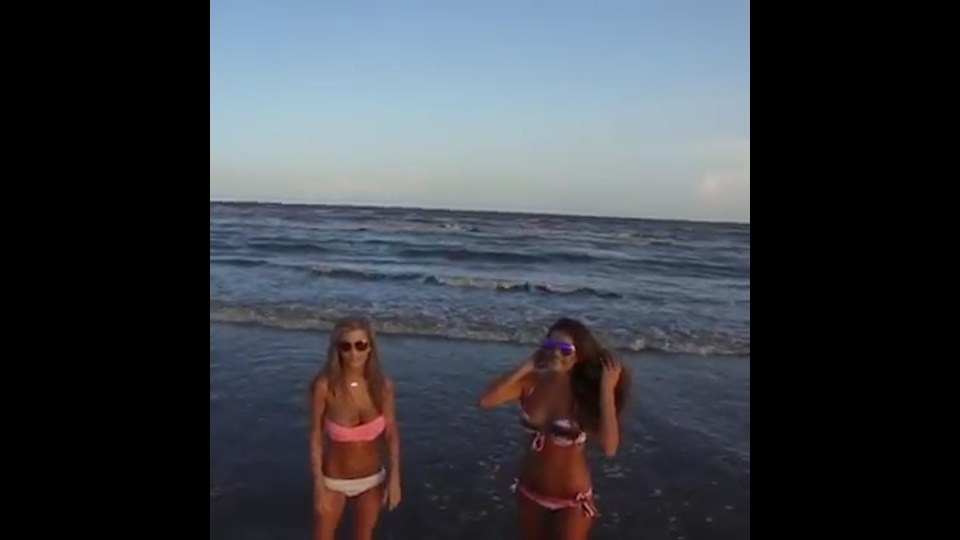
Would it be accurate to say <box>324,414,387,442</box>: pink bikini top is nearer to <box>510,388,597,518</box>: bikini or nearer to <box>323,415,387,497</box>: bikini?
<box>323,415,387,497</box>: bikini

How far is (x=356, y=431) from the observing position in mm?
2033

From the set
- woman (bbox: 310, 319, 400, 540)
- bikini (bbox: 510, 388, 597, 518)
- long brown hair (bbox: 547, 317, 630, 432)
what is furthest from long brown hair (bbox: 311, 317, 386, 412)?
long brown hair (bbox: 547, 317, 630, 432)

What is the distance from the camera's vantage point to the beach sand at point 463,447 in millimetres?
2426

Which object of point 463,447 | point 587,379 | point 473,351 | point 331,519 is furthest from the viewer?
point 473,351

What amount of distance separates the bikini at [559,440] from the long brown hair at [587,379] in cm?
3

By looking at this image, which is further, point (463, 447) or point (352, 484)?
point (463, 447)

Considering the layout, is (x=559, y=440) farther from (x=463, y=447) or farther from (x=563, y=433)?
(x=463, y=447)

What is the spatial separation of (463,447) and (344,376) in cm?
93

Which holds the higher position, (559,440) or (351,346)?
(351,346)

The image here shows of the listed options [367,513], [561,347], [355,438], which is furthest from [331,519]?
[561,347]

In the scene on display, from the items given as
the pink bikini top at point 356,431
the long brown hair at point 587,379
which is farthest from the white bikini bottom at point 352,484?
the long brown hair at point 587,379

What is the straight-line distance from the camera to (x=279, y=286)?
16.4ft

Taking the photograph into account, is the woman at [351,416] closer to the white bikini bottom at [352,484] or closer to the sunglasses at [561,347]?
the white bikini bottom at [352,484]
